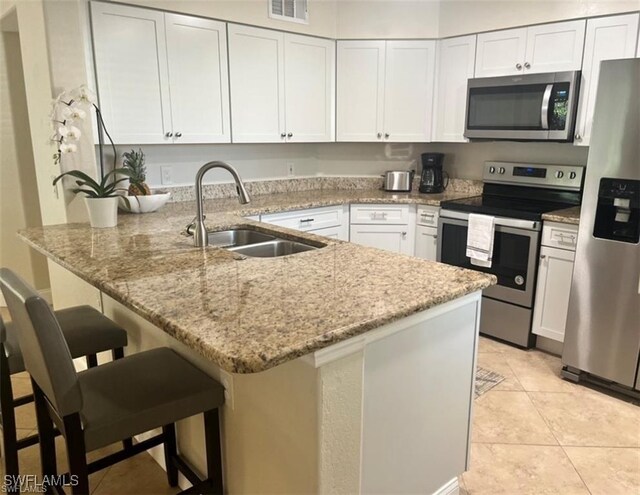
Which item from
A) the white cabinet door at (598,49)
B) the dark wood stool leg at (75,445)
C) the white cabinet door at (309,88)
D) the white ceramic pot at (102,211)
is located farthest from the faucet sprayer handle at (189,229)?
the white cabinet door at (598,49)

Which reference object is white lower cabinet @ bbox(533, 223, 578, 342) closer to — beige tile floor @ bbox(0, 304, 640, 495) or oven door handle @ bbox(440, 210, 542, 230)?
oven door handle @ bbox(440, 210, 542, 230)

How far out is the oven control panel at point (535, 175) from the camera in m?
3.41

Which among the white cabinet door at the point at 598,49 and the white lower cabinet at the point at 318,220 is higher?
the white cabinet door at the point at 598,49

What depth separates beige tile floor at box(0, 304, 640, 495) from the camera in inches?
80.4

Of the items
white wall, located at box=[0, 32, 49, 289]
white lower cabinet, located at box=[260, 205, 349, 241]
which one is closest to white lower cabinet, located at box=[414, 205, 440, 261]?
white lower cabinet, located at box=[260, 205, 349, 241]

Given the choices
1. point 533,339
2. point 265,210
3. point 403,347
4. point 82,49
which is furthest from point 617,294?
point 82,49

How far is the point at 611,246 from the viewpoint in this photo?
2.60 meters

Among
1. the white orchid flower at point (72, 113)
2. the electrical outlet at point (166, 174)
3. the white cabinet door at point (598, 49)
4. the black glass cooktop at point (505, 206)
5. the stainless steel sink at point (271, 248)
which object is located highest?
the white cabinet door at point (598, 49)

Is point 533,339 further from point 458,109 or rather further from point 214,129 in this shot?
point 214,129

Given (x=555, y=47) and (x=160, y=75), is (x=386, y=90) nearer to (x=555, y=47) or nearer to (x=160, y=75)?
(x=555, y=47)

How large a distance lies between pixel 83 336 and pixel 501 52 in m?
3.25

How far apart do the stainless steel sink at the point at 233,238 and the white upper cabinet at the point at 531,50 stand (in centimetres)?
222

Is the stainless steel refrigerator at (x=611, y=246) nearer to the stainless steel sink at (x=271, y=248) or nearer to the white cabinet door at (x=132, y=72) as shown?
the stainless steel sink at (x=271, y=248)

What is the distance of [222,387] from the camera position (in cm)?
155
